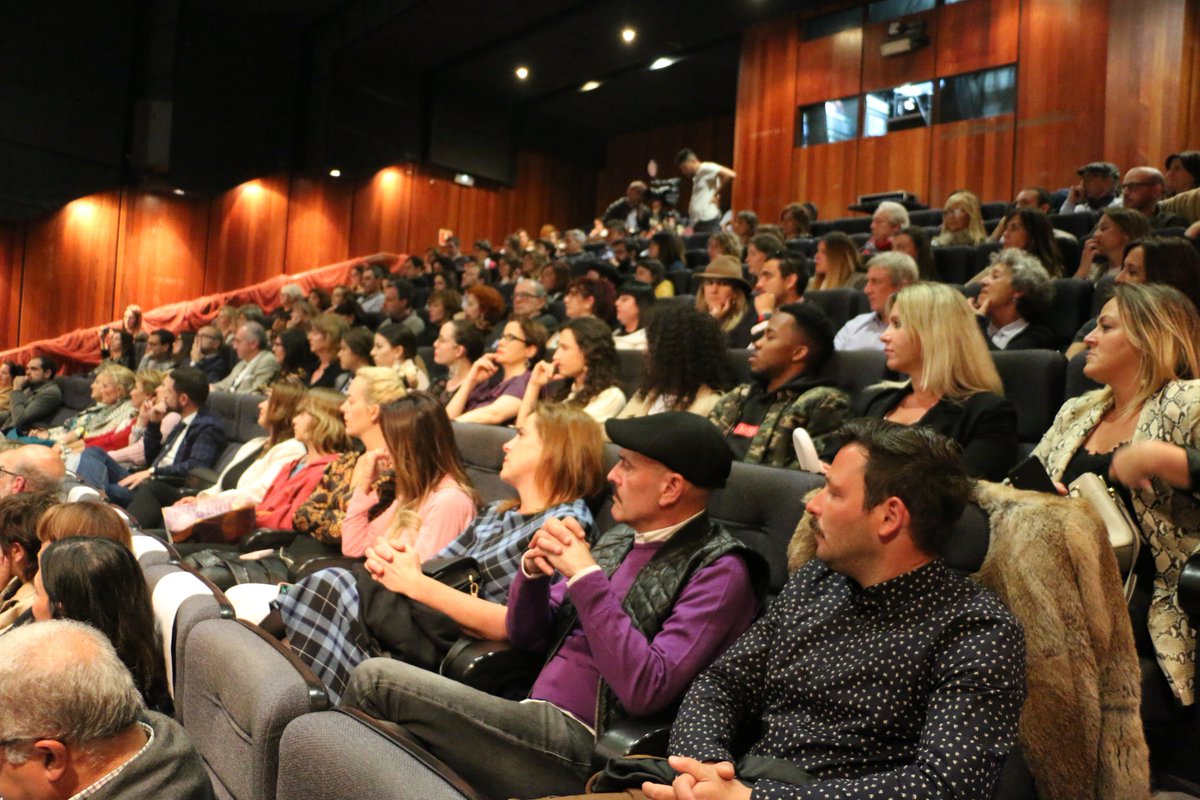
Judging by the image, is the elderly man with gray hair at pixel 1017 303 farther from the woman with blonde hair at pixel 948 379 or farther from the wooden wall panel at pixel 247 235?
the wooden wall panel at pixel 247 235

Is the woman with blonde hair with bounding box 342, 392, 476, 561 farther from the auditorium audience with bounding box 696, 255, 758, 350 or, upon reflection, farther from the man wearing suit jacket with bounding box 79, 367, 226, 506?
the man wearing suit jacket with bounding box 79, 367, 226, 506

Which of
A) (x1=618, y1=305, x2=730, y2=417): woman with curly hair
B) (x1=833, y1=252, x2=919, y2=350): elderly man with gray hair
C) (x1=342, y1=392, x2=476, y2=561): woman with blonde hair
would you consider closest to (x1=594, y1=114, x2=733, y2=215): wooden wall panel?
(x1=833, y1=252, x2=919, y2=350): elderly man with gray hair

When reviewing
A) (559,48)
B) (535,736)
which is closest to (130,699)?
(535,736)

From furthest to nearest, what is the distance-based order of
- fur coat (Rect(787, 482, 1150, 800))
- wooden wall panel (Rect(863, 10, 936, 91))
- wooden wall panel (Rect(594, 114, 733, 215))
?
wooden wall panel (Rect(594, 114, 733, 215)) < wooden wall panel (Rect(863, 10, 936, 91)) < fur coat (Rect(787, 482, 1150, 800))

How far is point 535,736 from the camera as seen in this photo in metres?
1.58

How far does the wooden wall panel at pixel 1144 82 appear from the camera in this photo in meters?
7.23

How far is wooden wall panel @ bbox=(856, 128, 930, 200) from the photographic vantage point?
28.5 feet

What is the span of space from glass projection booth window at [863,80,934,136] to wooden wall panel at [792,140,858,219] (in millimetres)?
250

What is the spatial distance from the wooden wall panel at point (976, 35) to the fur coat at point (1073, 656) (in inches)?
300

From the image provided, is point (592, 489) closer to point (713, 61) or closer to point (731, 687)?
point (731, 687)

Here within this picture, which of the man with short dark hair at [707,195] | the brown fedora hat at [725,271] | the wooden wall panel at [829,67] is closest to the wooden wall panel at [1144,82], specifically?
the wooden wall panel at [829,67]

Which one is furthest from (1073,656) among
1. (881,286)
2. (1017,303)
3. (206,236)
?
(206,236)

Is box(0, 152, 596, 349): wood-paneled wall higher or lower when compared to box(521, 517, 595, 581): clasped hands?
higher

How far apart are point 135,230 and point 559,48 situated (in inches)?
186
